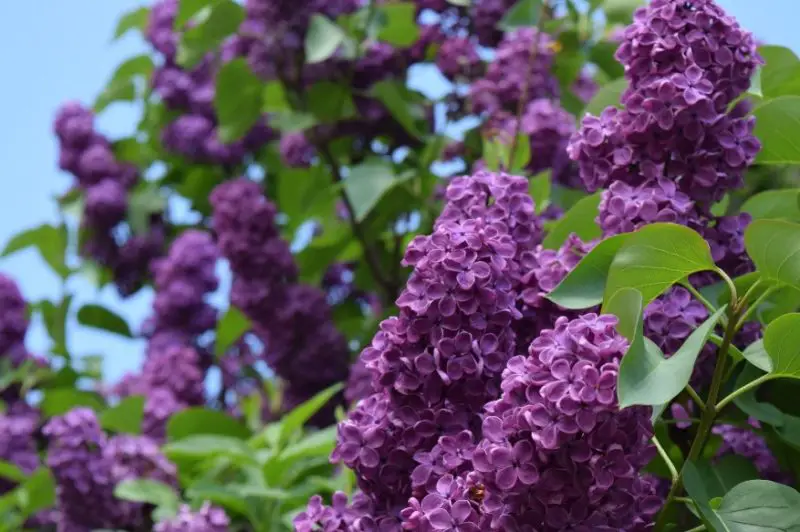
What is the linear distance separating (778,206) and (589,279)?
1.31 feet

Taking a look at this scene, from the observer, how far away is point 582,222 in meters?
1.29

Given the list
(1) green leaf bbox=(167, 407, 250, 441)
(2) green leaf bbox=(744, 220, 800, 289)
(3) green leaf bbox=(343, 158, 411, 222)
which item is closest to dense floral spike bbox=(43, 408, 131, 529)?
(1) green leaf bbox=(167, 407, 250, 441)

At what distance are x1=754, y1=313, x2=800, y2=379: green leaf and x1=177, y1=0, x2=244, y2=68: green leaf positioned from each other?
180 centimetres

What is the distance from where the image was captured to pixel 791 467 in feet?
4.13

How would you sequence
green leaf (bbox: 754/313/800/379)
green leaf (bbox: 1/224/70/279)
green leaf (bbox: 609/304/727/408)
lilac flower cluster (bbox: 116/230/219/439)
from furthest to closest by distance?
green leaf (bbox: 1/224/70/279) < lilac flower cluster (bbox: 116/230/219/439) < green leaf (bbox: 754/313/800/379) < green leaf (bbox: 609/304/727/408)

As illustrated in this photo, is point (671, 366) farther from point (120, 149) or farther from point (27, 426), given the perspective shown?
point (120, 149)

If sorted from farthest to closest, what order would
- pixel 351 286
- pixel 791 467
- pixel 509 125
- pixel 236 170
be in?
pixel 236 170 < pixel 351 286 < pixel 509 125 < pixel 791 467

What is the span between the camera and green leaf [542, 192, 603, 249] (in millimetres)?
1268

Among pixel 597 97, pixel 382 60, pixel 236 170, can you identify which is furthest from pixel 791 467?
pixel 236 170

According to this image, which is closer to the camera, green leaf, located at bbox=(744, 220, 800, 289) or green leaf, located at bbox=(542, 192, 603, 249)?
green leaf, located at bbox=(744, 220, 800, 289)

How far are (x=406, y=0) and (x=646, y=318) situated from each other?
1.81m

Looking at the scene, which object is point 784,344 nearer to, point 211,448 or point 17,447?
point 211,448

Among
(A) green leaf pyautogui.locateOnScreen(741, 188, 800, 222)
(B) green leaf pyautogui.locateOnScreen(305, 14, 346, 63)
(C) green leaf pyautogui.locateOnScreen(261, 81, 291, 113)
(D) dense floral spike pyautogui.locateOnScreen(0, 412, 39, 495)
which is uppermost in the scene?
(A) green leaf pyautogui.locateOnScreen(741, 188, 800, 222)

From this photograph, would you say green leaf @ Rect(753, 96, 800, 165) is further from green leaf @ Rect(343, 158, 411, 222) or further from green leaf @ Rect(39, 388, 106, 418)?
green leaf @ Rect(39, 388, 106, 418)
